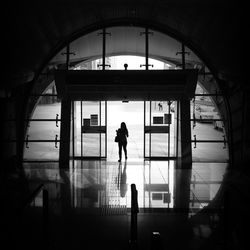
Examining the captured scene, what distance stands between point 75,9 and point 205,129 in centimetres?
777

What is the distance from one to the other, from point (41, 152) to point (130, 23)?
269 inches

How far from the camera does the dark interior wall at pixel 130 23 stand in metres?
9.33

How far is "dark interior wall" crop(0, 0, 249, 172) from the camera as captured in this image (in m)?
9.33

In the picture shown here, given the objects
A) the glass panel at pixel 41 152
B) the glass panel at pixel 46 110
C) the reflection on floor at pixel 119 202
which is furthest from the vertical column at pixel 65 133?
the glass panel at pixel 41 152

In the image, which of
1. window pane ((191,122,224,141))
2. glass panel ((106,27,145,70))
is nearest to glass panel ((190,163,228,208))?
window pane ((191,122,224,141))

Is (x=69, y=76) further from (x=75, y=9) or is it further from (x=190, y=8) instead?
(x=190, y=8)

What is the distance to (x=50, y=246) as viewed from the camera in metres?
5.20

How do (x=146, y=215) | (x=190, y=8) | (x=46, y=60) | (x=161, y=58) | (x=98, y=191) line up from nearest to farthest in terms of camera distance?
1. (x=146, y=215)
2. (x=98, y=191)
3. (x=190, y=8)
4. (x=46, y=60)
5. (x=161, y=58)

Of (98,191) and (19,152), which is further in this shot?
(19,152)

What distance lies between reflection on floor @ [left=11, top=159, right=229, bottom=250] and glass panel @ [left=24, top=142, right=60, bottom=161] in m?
1.12

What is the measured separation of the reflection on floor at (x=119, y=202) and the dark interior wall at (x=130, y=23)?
237cm

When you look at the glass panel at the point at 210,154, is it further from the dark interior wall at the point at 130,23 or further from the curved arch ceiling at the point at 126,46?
the curved arch ceiling at the point at 126,46

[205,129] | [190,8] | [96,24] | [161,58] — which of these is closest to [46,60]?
[96,24]

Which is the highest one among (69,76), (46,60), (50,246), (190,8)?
(190,8)
